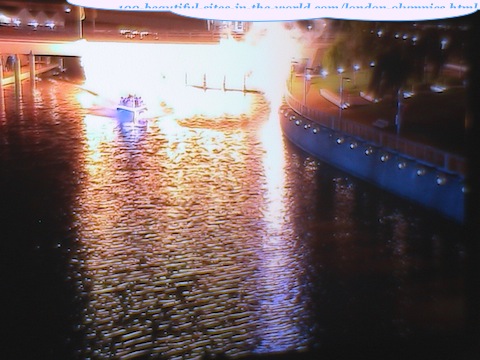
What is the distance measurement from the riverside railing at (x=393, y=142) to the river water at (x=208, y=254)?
37cm

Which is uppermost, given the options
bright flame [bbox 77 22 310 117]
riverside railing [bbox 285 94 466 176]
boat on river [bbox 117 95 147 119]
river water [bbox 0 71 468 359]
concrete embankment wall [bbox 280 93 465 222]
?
bright flame [bbox 77 22 310 117]

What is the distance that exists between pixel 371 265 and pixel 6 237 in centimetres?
245

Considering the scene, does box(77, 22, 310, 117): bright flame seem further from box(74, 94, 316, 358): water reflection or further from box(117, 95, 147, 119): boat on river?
box(74, 94, 316, 358): water reflection

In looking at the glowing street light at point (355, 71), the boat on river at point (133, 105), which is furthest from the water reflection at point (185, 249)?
the glowing street light at point (355, 71)

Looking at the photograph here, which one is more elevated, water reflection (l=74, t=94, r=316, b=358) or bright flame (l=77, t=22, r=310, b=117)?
bright flame (l=77, t=22, r=310, b=117)

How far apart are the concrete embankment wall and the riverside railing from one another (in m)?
0.01

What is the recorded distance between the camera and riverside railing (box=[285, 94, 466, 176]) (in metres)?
5.43

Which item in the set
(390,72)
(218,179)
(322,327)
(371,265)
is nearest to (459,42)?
(390,72)

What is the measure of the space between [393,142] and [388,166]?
238 millimetres

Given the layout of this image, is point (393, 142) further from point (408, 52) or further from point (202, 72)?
point (202, 72)

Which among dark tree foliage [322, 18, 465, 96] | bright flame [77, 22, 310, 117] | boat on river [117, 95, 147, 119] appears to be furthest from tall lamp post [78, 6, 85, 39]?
dark tree foliage [322, 18, 465, 96]

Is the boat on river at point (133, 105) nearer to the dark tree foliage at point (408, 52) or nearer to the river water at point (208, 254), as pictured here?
the river water at point (208, 254)

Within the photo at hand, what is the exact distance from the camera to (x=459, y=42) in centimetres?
726

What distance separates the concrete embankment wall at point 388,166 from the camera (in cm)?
541
